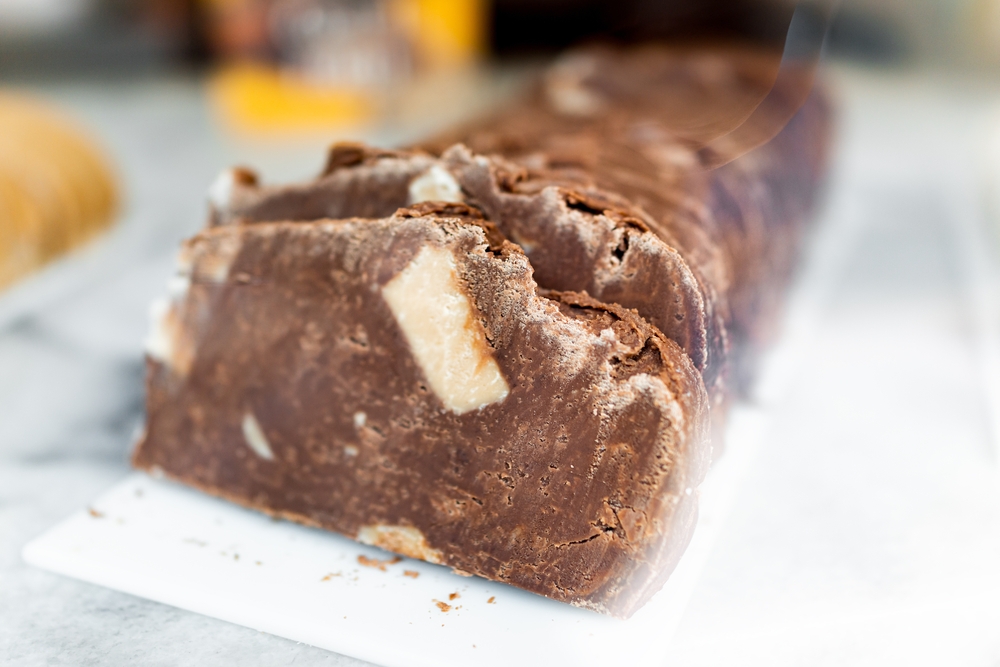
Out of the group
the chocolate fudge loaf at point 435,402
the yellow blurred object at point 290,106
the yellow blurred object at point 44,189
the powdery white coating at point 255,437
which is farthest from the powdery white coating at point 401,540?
the yellow blurred object at point 290,106

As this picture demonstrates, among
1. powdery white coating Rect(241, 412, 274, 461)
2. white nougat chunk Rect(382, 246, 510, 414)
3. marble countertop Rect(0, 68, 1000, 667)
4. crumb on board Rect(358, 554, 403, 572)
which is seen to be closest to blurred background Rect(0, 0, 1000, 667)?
marble countertop Rect(0, 68, 1000, 667)

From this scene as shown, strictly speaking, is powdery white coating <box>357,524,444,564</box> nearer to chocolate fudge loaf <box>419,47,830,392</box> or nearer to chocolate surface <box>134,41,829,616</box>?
chocolate surface <box>134,41,829,616</box>

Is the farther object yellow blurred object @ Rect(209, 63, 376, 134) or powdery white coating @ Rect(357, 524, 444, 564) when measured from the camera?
yellow blurred object @ Rect(209, 63, 376, 134)

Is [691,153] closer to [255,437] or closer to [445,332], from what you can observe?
[445,332]

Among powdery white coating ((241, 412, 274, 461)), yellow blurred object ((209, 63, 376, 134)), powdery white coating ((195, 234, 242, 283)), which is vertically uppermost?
powdery white coating ((195, 234, 242, 283))

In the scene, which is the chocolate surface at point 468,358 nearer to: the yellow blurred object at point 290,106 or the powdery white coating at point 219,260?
the powdery white coating at point 219,260

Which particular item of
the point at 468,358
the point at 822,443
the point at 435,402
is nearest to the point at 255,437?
the point at 435,402
